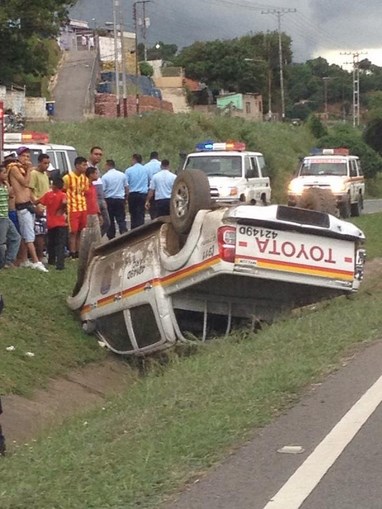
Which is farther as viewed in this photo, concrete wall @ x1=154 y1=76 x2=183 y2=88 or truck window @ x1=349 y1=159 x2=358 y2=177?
concrete wall @ x1=154 y1=76 x2=183 y2=88

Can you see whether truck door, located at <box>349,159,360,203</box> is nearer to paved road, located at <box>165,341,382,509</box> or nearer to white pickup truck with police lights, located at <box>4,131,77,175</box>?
white pickup truck with police lights, located at <box>4,131,77,175</box>

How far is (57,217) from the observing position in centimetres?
1591

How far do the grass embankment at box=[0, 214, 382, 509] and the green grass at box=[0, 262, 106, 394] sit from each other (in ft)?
5.29

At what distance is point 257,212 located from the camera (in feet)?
36.9

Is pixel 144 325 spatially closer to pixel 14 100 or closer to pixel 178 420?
pixel 178 420

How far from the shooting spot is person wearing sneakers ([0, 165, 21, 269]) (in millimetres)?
14383

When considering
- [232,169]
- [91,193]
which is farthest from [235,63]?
[91,193]

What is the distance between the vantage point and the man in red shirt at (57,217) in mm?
15906

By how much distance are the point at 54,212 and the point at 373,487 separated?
1103cm

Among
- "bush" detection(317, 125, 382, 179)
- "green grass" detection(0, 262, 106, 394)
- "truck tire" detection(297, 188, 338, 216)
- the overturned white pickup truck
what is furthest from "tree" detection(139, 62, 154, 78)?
the overturned white pickup truck

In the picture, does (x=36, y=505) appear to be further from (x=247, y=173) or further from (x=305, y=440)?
(x=247, y=173)

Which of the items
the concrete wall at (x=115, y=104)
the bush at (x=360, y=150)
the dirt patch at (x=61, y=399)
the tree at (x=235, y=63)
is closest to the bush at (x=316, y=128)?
the bush at (x=360, y=150)

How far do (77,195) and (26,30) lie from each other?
17829 mm

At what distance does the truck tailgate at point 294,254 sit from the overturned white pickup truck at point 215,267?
0.03 feet
